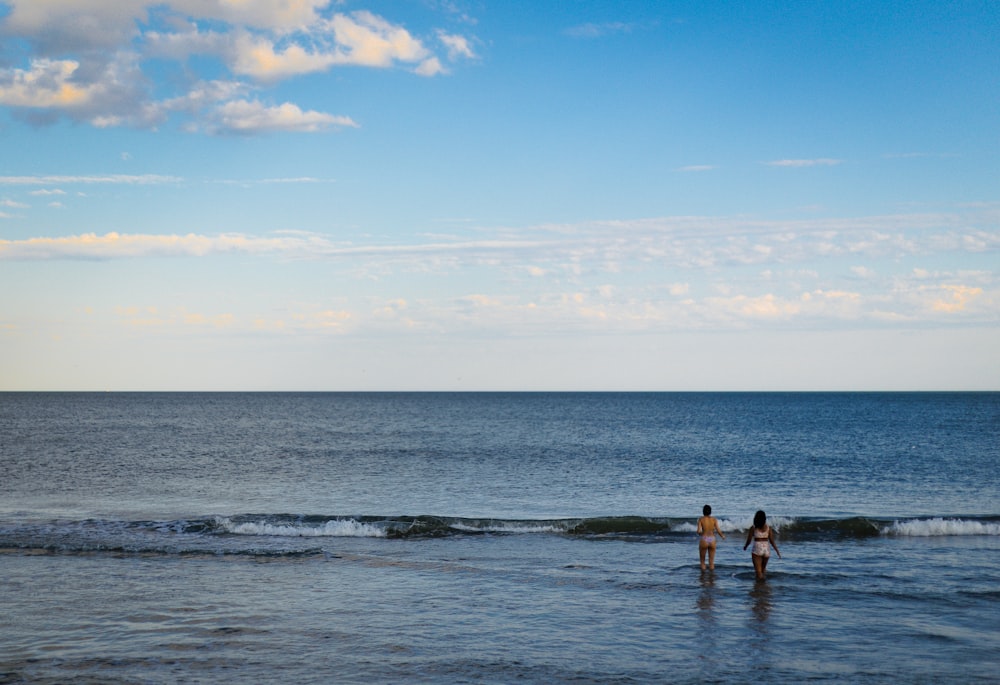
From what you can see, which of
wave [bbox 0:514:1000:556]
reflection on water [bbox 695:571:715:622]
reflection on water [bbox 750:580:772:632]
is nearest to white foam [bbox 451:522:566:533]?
wave [bbox 0:514:1000:556]

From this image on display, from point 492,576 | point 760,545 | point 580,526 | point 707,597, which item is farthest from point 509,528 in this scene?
point 707,597

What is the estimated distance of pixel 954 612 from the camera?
17.0m

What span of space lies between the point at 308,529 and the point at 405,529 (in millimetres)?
3562

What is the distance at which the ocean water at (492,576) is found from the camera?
13836 millimetres

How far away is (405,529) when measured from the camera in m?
27.5

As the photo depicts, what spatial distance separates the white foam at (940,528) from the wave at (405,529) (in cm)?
2

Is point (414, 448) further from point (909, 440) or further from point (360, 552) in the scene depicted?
point (909, 440)

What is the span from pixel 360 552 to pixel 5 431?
7915 cm

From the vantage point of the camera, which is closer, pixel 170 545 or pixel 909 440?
pixel 170 545

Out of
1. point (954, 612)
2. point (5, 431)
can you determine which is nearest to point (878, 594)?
point (954, 612)

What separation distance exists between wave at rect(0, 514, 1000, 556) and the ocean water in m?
0.12

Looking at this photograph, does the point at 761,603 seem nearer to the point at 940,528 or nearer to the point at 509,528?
the point at 509,528

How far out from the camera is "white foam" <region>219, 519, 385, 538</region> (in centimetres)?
2731

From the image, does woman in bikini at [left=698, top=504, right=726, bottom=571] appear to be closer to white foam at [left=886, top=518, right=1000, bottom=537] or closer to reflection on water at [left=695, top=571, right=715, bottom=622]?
reflection on water at [left=695, top=571, right=715, bottom=622]
